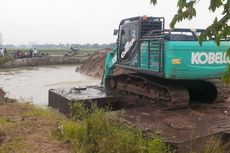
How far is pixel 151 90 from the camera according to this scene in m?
10.6

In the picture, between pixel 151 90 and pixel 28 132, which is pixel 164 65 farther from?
pixel 28 132

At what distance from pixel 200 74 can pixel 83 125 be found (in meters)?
3.15

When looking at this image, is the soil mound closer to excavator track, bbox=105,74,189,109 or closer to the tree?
excavator track, bbox=105,74,189,109

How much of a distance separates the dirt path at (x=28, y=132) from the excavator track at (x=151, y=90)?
8.56 ft

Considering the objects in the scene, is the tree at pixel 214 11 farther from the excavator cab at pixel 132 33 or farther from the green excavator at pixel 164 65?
the excavator cab at pixel 132 33

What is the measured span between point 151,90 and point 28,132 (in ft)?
12.3

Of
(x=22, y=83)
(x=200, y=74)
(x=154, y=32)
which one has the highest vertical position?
(x=154, y=32)

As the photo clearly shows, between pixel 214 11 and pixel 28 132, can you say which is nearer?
pixel 214 11

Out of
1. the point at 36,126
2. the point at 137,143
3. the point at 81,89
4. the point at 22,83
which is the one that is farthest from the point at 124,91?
the point at 22,83

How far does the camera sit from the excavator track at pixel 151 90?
9715 millimetres

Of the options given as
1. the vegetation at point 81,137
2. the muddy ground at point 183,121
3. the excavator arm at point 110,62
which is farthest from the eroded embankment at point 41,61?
the vegetation at point 81,137

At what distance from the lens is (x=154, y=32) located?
10.4 m

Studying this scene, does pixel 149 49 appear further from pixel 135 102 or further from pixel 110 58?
pixel 110 58

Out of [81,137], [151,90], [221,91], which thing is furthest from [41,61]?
[81,137]
